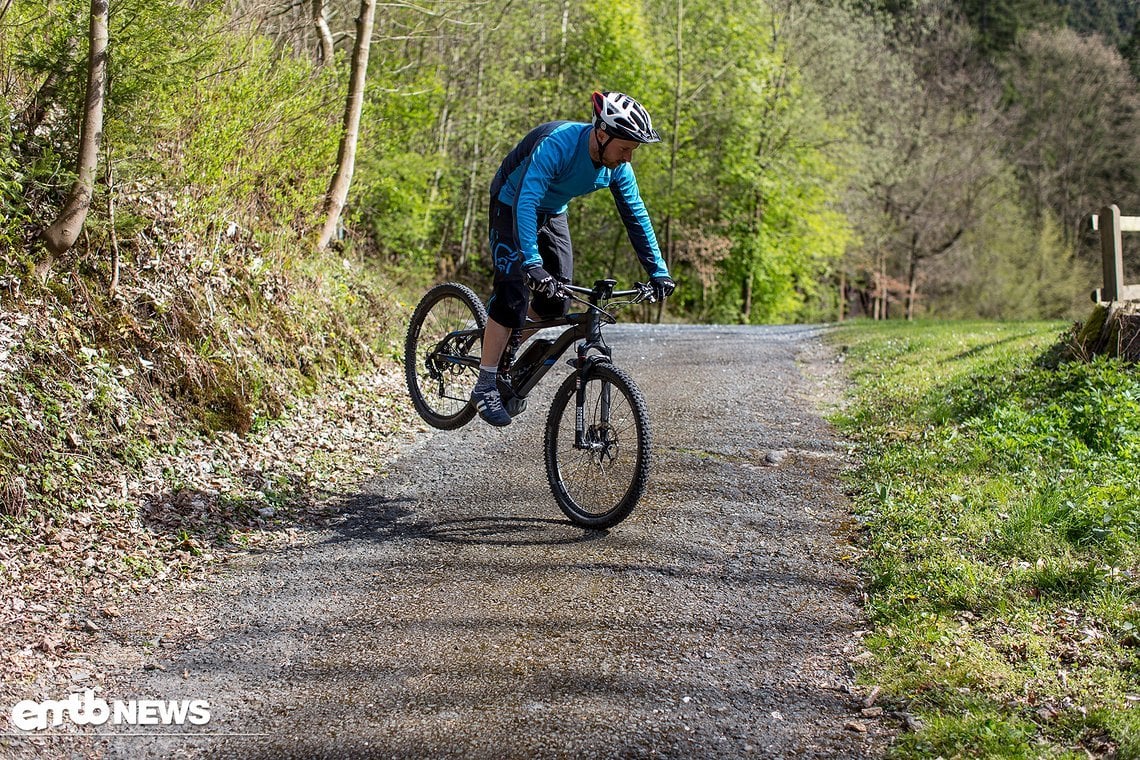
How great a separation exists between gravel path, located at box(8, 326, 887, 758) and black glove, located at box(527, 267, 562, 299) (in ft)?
4.70

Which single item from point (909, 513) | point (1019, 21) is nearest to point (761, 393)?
point (909, 513)

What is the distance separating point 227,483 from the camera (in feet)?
21.5

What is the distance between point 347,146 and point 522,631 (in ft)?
26.3

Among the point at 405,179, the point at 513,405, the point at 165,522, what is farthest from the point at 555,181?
the point at 405,179

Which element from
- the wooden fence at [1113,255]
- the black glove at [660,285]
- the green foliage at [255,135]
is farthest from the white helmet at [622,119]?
the wooden fence at [1113,255]

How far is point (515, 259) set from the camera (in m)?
6.15

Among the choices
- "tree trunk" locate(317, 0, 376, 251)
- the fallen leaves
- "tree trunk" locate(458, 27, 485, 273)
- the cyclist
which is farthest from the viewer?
"tree trunk" locate(458, 27, 485, 273)

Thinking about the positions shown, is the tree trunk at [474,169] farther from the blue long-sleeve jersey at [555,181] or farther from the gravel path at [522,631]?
the gravel path at [522,631]

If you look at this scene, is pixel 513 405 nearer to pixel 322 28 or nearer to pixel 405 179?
pixel 322 28

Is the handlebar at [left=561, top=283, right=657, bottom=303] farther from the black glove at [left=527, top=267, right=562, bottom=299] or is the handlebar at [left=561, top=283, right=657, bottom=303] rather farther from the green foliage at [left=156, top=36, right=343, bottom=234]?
the green foliage at [left=156, top=36, right=343, bottom=234]

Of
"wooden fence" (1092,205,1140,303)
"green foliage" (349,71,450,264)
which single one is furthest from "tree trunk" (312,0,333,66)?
"wooden fence" (1092,205,1140,303)

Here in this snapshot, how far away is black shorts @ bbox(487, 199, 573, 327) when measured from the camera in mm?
6156

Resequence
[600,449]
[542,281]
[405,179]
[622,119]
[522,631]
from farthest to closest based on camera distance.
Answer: [405,179] < [600,449] < [542,281] < [622,119] < [522,631]

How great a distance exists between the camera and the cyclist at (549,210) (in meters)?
5.57
